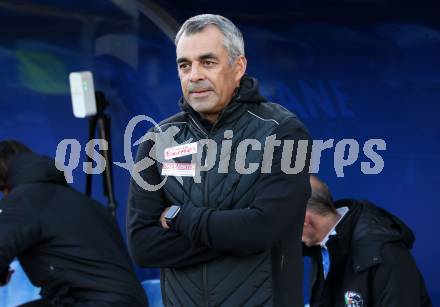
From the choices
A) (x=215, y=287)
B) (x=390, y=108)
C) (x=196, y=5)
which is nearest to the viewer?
(x=215, y=287)

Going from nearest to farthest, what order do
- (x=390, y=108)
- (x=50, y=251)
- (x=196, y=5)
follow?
(x=50, y=251), (x=390, y=108), (x=196, y=5)

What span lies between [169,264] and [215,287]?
0.15 meters

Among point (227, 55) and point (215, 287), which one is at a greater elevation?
point (227, 55)

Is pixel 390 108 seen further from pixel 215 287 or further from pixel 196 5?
pixel 215 287

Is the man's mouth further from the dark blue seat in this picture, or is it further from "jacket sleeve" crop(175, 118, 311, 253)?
the dark blue seat

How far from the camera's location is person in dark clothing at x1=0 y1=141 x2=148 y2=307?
3.10 meters

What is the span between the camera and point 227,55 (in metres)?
2.42

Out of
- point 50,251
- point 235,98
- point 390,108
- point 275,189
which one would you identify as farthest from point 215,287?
point 390,108

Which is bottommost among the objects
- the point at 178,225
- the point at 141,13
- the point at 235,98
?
the point at 178,225

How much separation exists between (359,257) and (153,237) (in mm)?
975

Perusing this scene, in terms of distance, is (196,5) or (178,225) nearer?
(178,225)

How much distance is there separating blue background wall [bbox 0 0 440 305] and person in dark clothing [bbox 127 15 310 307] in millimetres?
2137

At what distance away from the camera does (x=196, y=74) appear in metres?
2.38

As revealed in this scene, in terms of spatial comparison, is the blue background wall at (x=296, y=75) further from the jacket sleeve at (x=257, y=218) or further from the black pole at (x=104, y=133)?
the jacket sleeve at (x=257, y=218)
